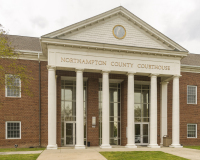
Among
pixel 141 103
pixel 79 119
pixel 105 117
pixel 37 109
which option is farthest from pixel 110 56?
pixel 37 109

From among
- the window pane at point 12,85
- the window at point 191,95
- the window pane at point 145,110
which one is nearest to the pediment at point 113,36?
the window pane at point 12,85

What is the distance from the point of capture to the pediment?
2008 cm

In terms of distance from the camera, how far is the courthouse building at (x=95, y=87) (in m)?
19.6

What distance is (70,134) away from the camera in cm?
2228

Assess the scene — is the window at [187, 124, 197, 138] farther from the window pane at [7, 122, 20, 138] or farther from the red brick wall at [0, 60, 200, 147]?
the window pane at [7, 122, 20, 138]

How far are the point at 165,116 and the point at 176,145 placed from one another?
357cm

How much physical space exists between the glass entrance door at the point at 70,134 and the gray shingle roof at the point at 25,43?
27.1 ft

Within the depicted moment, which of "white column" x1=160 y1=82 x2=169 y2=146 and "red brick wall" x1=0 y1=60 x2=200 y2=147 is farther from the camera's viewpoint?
"white column" x1=160 y1=82 x2=169 y2=146

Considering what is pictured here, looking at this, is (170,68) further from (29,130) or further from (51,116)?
(29,130)

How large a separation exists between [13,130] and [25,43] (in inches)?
377

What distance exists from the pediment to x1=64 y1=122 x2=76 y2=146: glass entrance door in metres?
8.52

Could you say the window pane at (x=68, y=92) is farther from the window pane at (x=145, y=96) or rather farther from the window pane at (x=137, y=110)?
the window pane at (x=145, y=96)

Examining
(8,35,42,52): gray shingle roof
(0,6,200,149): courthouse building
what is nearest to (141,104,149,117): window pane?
(0,6,200,149): courthouse building

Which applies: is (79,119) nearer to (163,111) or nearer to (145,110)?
(145,110)
